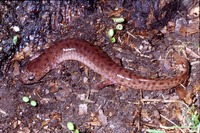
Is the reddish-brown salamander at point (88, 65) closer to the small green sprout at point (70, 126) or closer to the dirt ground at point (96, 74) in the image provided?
the dirt ground at point (96, 74)

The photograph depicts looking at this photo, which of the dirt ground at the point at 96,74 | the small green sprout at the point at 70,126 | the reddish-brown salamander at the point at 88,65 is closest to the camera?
the small green sprout at the point at 70,126

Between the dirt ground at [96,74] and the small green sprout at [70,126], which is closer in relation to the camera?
the small green sprout at [70,126]

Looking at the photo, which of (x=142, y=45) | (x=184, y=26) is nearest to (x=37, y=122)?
(x=142, y=45)

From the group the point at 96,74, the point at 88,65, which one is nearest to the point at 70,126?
the point at 96,74

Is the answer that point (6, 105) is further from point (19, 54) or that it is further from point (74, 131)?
point (74, 131)

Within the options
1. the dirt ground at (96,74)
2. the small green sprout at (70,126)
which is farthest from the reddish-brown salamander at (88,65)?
the small green sprout at (70,126)

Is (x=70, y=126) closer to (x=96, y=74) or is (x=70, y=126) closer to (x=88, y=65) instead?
(x=96, y=74)

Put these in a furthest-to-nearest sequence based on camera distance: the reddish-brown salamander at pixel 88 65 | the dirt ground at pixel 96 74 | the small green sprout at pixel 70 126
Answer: the reddish-brown salamander at pixel 88 65
the dirt ground at pixel 96 74
the small green sprout at pixel 70 126
